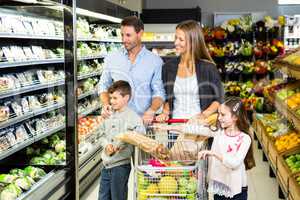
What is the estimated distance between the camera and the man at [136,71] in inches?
131

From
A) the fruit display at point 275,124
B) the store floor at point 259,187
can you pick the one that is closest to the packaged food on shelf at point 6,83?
the store floor at point 259,187

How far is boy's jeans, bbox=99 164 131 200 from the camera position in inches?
124

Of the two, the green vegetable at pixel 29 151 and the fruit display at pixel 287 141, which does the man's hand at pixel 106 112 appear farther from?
the fruit display at pixel 287 141

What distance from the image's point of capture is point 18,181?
3.75 meters

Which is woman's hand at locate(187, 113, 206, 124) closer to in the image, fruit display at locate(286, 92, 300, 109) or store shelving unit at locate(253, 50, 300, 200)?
store shelving unit at locate(253, 50, 300, 200)

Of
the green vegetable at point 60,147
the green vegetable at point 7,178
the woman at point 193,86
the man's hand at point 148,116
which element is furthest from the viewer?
the green vegetable at point 60,147

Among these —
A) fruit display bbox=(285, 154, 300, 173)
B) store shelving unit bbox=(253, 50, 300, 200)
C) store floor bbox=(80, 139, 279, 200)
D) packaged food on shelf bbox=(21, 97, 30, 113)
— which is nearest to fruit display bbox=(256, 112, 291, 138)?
store shelving unit bbox=(253, 50, 300, 200)

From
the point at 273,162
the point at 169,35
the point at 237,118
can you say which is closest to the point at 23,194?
the point at 237,118

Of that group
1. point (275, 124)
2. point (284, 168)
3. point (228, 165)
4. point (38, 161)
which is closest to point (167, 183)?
point (228, 165)

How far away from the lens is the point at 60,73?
5.01m

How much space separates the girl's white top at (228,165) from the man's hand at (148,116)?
44cm

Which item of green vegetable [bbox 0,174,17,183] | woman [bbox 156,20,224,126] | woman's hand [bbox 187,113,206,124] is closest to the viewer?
woman's hand [bbox 187,113,206,124]

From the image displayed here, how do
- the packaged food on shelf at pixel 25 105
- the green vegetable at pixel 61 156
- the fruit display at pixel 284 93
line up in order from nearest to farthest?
1. the packaged food on shelf at pixel 25 105
2. the green vegetable at pixel 61 156
3. the fruit display at pixel 284 93

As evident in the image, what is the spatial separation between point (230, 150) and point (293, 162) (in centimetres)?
180
